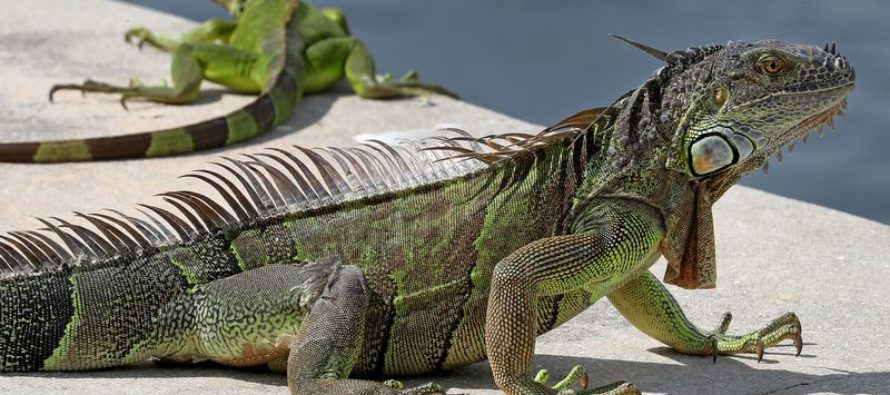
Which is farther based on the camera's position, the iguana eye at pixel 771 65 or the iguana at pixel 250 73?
the iguana at pixel 250 73

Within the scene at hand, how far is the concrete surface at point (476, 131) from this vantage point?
4.70m

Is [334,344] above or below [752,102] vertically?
below

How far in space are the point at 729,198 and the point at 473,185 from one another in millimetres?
3413

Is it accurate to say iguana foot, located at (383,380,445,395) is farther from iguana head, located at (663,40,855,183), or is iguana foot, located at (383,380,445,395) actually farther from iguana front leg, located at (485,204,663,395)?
iguana head, located at (663,40,855,183)

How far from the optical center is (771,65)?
4336 millimetres

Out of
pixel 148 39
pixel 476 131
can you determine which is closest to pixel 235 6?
pixel 148 39

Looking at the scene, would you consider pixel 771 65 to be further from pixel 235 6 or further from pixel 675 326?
pixel 235 6

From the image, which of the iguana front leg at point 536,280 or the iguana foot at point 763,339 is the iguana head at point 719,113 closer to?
the iguana front leg at point 536,280

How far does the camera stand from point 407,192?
15.2ft

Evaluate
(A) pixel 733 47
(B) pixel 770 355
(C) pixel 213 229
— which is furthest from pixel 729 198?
(C) pixel 213 229

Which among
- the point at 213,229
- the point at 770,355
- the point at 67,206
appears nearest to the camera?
the point at 213,229

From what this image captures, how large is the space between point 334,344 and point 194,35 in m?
6.80

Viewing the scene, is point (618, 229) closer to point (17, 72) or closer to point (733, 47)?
point (733, 47)

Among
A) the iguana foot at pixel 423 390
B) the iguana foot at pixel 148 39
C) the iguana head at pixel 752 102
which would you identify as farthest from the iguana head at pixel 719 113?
the iguana foot at pixel 148 39
